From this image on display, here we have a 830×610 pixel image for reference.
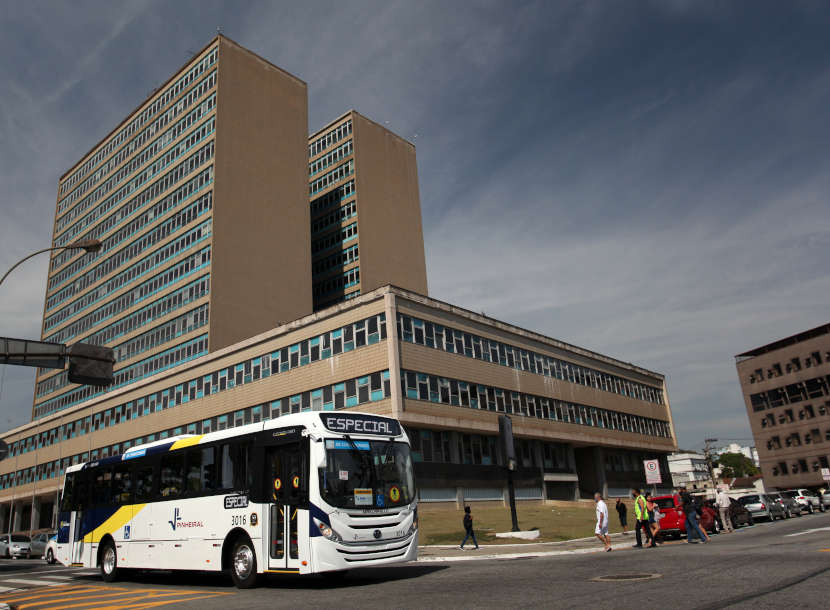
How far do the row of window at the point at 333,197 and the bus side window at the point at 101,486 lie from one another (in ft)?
212

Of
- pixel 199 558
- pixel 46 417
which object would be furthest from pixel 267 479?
pixel 46 417

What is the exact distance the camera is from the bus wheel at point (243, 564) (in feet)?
44.7

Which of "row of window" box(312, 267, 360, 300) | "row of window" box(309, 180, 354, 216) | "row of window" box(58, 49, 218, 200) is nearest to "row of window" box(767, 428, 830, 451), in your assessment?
"row of window" box(312, 267, 360, 300)

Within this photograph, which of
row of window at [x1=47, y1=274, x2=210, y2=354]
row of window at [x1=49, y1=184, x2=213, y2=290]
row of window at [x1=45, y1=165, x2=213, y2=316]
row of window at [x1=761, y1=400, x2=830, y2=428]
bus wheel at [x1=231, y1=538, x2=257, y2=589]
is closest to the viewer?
bus wheel at [x1=231, y1=538, x2=257, y2=589]

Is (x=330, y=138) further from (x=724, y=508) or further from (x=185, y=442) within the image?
(x=185, y=442)

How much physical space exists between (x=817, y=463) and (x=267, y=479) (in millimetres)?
86563

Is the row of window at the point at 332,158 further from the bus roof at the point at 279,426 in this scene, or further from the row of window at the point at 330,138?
the bus roof at the point at 279,426

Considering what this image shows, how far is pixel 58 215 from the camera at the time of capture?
9425 centimetres

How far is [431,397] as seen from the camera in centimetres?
4325

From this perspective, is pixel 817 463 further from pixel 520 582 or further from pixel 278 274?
pixel 520 582

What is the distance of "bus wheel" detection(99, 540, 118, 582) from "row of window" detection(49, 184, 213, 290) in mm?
48868

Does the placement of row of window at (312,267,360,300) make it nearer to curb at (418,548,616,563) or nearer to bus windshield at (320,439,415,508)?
curb at (418,548,616,563)

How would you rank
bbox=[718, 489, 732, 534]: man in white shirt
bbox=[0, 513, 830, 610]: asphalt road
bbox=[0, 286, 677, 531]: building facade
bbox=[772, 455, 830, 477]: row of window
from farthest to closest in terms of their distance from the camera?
1. bbox=[772, 455, 830, 477]: row of window
2. bbox=[0, 286, 677, 531]: building facade
3. bbox=[718, 489, 732, 534]: man in white shirt
4. bbox=[0, 513, 830, 610]: asphalt road

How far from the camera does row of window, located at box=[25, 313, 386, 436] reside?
4334cm
